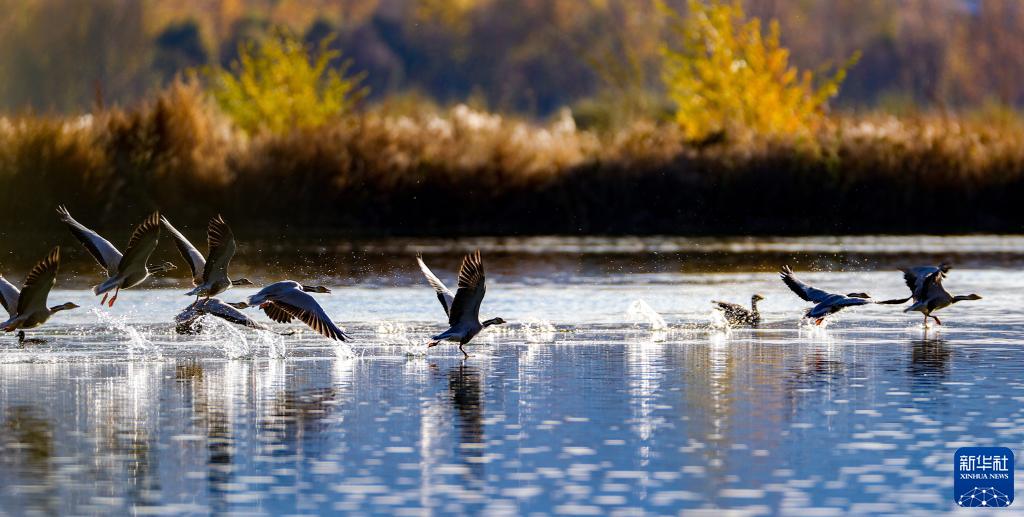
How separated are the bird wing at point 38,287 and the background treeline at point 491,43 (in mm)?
64994

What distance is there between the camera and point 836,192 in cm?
3647

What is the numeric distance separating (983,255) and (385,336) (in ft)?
44.5

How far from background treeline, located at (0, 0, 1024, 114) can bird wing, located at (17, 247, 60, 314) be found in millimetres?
64994

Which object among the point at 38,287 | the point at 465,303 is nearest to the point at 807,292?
the point at 465,303

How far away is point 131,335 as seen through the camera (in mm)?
17484

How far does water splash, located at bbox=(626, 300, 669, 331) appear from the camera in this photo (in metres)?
18.8

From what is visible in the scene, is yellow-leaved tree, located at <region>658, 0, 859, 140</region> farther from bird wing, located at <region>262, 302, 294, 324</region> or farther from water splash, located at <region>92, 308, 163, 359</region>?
bird wing, located at <region>262, 302, 294, 324</region>

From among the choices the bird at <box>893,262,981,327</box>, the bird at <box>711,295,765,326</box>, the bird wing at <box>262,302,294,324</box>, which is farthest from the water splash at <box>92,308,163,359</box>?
the bird at <box>893,262,981,327</box>

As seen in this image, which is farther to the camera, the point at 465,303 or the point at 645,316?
the point at 645,316

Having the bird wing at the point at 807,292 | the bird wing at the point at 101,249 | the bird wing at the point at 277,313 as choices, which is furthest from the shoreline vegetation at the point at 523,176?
the bird wing at the point at 277,313

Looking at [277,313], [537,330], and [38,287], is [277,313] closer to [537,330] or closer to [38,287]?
[38,287]

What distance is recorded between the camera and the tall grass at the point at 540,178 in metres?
35.6

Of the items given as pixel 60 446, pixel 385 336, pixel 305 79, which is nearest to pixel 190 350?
pixel 385 336

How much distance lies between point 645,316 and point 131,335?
5.02 meters
